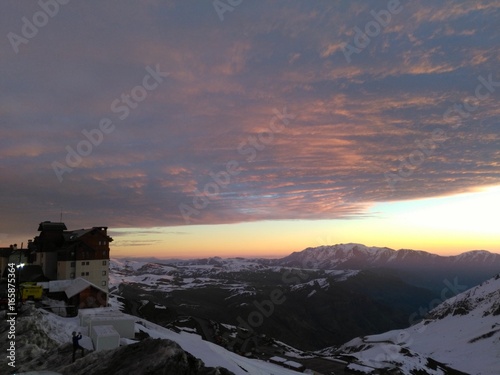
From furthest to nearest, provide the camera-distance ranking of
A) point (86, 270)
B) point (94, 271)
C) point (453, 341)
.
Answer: point (453, 341) → point (94, 271) → point (86, 270)

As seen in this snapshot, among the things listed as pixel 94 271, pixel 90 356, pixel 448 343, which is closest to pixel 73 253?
pixel 94 271

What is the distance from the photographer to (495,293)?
15900 cm

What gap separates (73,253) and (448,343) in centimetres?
13126

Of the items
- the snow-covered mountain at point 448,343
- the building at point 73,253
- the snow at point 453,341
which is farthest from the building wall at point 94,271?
the snow at point 453,341

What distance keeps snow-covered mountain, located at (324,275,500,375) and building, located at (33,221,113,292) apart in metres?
58.8

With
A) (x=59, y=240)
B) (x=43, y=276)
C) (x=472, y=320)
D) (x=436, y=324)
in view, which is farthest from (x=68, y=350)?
(x=436, y=324)

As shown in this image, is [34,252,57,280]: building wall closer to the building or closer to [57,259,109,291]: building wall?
the building

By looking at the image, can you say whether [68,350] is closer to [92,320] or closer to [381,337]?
[92,320]

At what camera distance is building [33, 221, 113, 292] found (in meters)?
63.3

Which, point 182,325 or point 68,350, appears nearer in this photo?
point 68,350

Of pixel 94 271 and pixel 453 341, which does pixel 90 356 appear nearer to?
Answer: pixel 94 271

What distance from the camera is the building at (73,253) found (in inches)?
2491

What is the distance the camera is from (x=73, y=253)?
63375 millimetres

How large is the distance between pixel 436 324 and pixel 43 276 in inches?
6564
